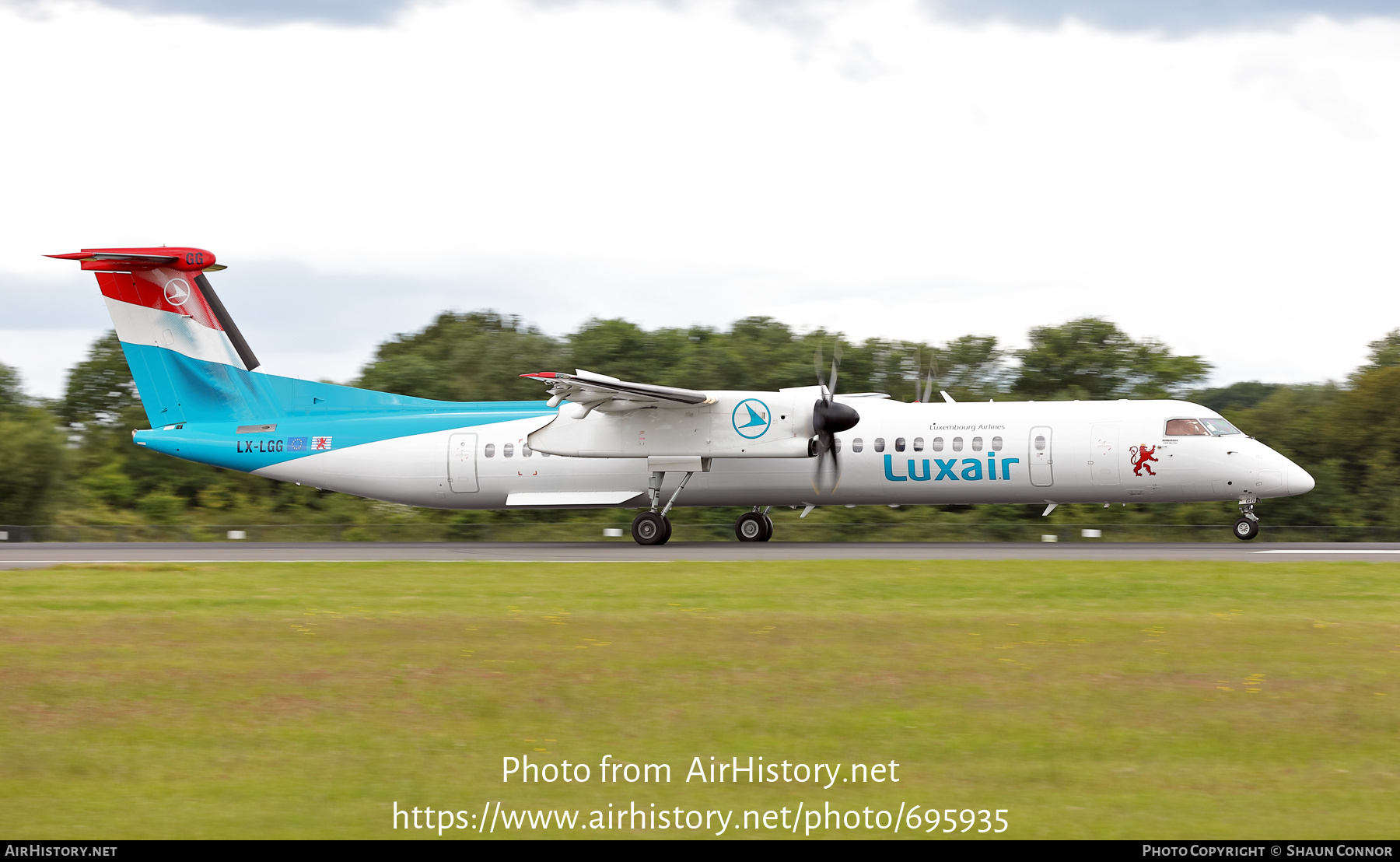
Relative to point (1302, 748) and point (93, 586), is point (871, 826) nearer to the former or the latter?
point (1302, 748)

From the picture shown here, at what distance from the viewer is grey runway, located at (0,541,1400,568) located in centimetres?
1981

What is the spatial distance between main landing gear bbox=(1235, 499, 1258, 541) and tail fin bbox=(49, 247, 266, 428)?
1981cm

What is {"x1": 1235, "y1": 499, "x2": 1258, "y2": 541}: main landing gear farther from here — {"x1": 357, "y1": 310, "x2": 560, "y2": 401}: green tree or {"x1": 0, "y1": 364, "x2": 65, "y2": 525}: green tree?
{"x1": 0, "y1": 364, "x2": 65, "y2": 525}: green tree

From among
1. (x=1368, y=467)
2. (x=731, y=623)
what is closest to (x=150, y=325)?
(x=731, y=623)

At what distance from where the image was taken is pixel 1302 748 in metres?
7.05

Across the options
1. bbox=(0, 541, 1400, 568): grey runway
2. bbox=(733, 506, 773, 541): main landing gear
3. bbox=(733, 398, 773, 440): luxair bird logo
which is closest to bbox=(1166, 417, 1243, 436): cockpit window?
bbox=(0, 541, 1400, 568): grey runway

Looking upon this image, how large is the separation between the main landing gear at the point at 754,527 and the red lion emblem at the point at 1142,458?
7.34m

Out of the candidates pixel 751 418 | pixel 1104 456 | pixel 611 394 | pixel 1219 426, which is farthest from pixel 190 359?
Answer: pixel 1219 426

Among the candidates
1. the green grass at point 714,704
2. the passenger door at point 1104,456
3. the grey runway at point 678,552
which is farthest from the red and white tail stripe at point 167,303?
the passenger door at point 1104,456

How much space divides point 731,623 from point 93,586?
9.32 metres

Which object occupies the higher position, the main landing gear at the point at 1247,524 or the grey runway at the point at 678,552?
the main landing gear at the point at 1247,524

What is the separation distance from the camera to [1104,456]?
2234 cm

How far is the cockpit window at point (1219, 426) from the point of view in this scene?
2206 cm

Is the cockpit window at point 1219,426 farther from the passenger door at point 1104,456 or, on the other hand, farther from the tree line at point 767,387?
the tree line at point 767,387
